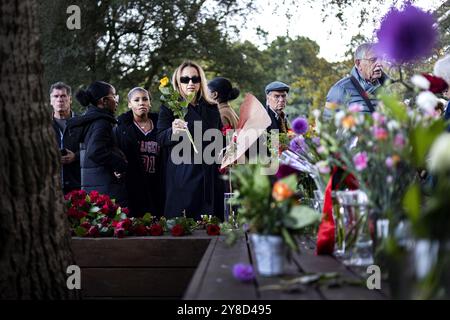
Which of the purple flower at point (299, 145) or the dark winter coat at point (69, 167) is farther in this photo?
the dark winter coat at point (69, 167)

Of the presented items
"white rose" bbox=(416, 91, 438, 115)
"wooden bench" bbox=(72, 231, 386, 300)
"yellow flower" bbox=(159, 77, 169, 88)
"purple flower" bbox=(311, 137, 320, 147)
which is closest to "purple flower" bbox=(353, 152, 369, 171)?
"white rose" bbox=(416, 91, 438, 115)

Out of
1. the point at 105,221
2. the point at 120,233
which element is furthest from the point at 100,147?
the point at 120,233

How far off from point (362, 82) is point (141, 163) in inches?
80.1

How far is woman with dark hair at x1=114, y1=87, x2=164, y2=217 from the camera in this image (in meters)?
6.04

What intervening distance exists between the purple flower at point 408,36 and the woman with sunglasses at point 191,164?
10.6ft

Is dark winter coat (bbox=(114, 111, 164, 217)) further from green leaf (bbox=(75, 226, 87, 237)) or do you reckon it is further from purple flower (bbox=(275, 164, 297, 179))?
purple flower (bbox=(275, 164, 297, 179))

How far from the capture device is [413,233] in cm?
148

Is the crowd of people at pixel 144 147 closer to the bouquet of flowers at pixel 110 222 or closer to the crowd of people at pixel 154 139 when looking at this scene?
the crowd of people at pixel 154 139

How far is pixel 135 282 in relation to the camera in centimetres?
332

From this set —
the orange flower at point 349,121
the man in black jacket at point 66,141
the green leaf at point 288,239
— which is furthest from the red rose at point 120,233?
the man in black jacket at point 66,141

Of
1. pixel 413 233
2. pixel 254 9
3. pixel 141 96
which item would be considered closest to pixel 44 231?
pixel 413 233

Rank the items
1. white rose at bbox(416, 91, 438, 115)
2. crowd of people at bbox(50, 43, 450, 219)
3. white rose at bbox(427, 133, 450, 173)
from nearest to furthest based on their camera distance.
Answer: white rose at bbox(427, 133, 450, 173) → white rose at bbox(416, 91, 438, 115) → crowd of people at bbox(50, 43, 450, 219)

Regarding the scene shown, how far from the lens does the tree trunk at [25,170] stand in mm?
2395

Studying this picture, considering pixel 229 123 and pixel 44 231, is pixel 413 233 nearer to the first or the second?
pixel 44 231
